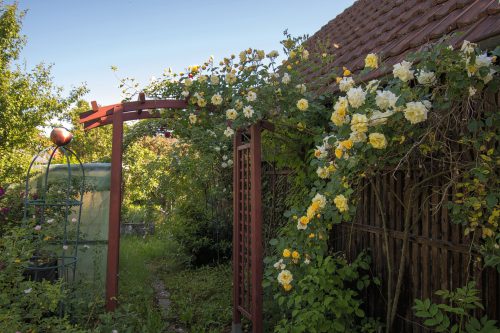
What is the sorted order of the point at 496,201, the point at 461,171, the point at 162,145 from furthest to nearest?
the point at 162,145 → the point at 461,171 → the point at 496,201

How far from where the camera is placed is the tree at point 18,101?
920 cm

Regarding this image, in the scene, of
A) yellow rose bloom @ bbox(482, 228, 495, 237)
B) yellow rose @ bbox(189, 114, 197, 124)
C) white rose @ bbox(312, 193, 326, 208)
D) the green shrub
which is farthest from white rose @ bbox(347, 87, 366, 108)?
the green shrub

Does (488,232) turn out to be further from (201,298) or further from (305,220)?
(201,298)

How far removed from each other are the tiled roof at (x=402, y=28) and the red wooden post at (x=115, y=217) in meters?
2.05

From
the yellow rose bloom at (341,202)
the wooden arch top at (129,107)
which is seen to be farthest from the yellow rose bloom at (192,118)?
the yellow rose bloom at (341,202)

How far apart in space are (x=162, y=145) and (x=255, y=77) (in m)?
10.3

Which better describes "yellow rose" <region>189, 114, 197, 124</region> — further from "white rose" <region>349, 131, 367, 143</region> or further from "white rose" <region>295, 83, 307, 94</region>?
"white rose" <region>349, 131, 367, 143</region>

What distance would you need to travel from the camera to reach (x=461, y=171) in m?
2.41

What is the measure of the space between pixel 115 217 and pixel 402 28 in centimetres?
320

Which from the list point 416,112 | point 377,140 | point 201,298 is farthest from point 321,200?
point 201,298

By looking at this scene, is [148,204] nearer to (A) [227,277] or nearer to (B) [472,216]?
(A) [227,277]

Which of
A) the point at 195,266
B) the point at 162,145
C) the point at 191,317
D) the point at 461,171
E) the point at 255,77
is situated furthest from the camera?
the point at 162,145

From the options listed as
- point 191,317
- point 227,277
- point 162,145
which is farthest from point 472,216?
point 162,145

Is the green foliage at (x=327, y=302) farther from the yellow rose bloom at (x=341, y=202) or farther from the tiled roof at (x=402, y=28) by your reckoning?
the tiled roof at (x=402, y=28)
